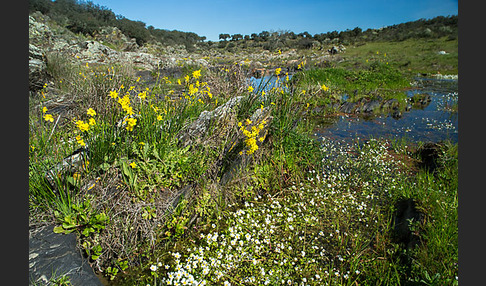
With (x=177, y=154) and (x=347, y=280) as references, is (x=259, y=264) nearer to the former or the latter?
(x=347, y=280)

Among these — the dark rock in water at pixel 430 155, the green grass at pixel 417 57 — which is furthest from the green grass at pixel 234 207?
the green grass at pixel 417 57

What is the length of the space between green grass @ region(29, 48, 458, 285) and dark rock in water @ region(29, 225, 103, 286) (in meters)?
0.13

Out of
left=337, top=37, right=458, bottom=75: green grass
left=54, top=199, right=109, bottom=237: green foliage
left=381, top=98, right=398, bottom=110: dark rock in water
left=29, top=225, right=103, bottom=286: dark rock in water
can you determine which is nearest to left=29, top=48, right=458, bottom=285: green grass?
left=54, top=199, right=109, bottom=237: green foliage

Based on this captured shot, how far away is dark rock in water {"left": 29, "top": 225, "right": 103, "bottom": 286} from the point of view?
2.23 m

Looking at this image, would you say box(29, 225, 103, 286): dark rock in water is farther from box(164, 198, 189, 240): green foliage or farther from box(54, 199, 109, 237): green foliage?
box(164, 198, 189, 240): green foliage

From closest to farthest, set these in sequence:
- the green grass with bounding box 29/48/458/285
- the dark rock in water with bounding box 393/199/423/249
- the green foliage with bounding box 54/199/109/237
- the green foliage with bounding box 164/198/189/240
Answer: the green foliage with bounding box 54/199/109/237 < the green grass with bounding box 29/48/458/285 < the dark rock in water with bounding box 393/199/423/249 < the green foliage with bounding box 164/198/189/240

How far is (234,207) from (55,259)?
2.43m

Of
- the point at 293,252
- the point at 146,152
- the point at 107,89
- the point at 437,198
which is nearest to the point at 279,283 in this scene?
the point at 293,252

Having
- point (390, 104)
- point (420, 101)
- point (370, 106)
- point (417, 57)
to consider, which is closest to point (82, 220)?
point (370, 106)

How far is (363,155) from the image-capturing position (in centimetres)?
607

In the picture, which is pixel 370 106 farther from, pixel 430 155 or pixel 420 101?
pixel 430 155

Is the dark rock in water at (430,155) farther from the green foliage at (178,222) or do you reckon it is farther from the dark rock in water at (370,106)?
the green foliage at (178,222)

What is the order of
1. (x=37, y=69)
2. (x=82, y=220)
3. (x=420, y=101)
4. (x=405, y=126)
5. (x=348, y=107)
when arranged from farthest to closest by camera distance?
(x=420, y=101), (x=348, y=107), (x=405, y=126), (x=37, y=69), (x=82, y=220)

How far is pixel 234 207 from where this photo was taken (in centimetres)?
412
